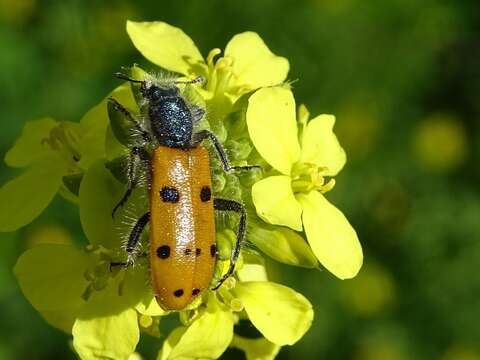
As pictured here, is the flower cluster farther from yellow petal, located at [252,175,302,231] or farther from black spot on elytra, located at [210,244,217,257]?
black spot on elytra, located at [210,244,217,257]

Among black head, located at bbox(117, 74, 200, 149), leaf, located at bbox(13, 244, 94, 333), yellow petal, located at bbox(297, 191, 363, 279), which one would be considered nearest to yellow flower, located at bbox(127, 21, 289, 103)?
black head, located at bbox(117, 74, 200, 149)

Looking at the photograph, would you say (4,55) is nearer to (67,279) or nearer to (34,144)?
(34,144)

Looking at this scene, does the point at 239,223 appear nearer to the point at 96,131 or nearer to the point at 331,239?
the point at 331,239

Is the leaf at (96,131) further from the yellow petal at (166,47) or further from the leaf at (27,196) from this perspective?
the yellow petal at (166,47)

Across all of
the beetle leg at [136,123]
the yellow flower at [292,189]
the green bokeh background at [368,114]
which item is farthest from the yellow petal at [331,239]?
the green bokeh background at [368,114]

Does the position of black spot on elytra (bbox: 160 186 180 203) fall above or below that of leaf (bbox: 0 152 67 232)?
above

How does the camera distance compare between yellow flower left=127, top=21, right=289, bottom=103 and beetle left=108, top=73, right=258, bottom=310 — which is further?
yellow flower left=127, top=21, right=289, bottom=103

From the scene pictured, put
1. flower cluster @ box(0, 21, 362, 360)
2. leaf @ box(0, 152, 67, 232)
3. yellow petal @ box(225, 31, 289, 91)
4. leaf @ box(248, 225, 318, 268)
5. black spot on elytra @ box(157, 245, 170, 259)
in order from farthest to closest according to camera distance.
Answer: yellow petal @ box(225, 31, 289, 91)
leaf @ box(0, 152, 67, 232)
leaf @ box(248, 225, 318, 268)
flower cluster @ box(0, 21, 362, 360)
black spot on elytra @ box(157, 245, 170, 259)
